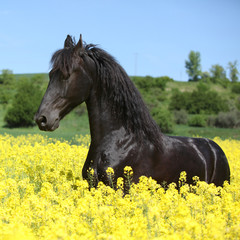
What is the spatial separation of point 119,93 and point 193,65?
406 feet

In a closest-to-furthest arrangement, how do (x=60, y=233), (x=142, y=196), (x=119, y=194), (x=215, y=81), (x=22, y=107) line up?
(x=60, y=233), (x=142, y=196), (x=119, y=194), (x=22, y=107), (x=215, y=81)

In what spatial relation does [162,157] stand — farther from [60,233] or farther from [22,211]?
[60,233]

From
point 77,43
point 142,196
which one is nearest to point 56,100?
point 77,43

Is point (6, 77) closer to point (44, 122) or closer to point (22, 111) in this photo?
point (22, 111)

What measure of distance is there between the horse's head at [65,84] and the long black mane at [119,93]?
0.06 m

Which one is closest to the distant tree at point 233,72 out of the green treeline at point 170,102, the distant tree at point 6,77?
the green treeline at point 170,102

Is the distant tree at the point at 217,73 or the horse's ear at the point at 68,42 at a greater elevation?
the distant tree at the point at 217,73

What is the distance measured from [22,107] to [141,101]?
48646 mm

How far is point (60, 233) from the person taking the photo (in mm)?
1504

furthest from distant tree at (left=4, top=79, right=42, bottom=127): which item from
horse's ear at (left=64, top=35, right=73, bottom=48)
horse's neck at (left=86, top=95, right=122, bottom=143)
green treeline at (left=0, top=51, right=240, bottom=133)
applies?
horse's neck at (left=86, top=95, right=122, bottom=143)

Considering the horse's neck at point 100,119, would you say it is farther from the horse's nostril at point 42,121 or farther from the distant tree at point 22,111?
the distant tree at point 22,111

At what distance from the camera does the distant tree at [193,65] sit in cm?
12250

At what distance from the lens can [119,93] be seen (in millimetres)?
3986

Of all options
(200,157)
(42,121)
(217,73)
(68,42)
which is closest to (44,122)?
(42,121)
